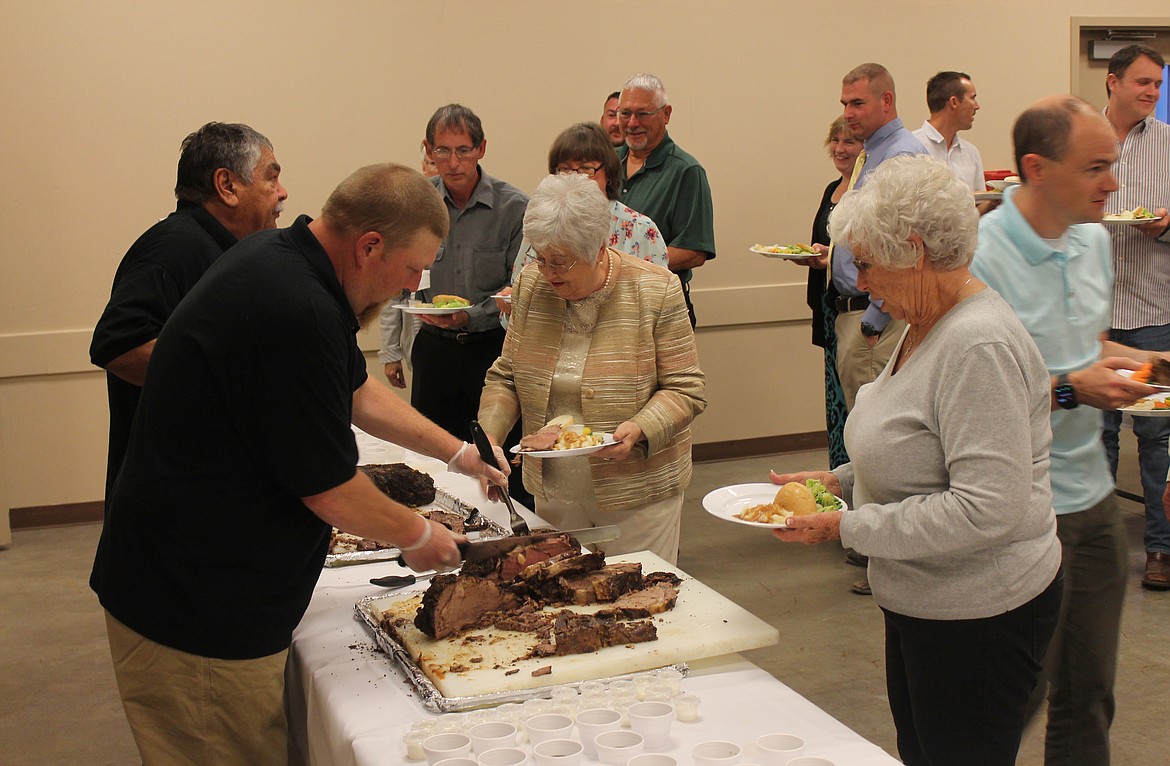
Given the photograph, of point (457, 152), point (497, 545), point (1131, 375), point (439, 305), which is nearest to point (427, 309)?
point (439, 305)

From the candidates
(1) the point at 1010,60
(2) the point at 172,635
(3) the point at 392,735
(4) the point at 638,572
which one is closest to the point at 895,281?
(4) the point at 638,572

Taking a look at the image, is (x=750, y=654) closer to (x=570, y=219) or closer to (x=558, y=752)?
(x=570, y=219)

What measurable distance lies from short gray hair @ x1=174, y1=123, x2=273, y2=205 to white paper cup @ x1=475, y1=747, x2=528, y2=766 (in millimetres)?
2141

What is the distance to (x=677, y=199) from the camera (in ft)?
16.9

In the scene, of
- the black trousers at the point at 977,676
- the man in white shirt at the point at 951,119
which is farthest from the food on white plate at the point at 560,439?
the man in white shirt at the point at 951,119

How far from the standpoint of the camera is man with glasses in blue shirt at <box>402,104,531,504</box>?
4730 mm

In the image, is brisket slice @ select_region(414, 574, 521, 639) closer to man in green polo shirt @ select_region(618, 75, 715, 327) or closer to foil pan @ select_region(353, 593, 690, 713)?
foil pan @ select_region(353, 593, 690, 713)

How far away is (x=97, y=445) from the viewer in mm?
6051

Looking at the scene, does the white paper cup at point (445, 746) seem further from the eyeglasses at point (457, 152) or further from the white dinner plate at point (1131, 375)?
the eyeglasses at point (457, 152)

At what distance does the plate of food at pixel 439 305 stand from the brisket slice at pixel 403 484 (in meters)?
1.31

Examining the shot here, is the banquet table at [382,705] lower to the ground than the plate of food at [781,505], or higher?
lower

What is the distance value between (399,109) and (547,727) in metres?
5.05

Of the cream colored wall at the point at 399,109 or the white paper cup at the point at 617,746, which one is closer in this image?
the white paper cup at the point at 617,746

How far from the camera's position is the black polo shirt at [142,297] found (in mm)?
2945
